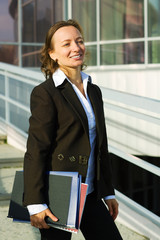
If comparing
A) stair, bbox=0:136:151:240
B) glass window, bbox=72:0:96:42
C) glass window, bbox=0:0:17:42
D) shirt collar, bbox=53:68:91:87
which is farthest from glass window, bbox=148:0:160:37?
shirt collar, bbox=53:68:91:87

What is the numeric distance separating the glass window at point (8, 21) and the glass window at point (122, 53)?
81.5 inches

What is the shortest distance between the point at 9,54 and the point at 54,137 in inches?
317

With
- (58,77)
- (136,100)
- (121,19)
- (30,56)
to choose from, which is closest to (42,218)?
(58,77)

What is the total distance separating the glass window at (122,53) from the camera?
8.31m

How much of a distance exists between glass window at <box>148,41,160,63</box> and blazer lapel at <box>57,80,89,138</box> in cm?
645

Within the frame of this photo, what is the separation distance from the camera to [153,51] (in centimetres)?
798

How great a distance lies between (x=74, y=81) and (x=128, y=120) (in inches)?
227

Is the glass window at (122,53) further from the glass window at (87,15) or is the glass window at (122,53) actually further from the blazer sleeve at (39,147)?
the blazer sleeve at (39,147)

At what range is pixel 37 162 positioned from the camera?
1.58m

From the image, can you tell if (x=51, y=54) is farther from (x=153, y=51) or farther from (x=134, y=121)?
(x=153, y=51)

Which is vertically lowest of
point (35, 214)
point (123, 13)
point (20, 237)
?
point (20, 237)

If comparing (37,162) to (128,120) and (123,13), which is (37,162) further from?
(123,13)

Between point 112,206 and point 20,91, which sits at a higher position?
point 20,91

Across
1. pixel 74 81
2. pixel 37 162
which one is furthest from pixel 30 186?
pixel 74 81
